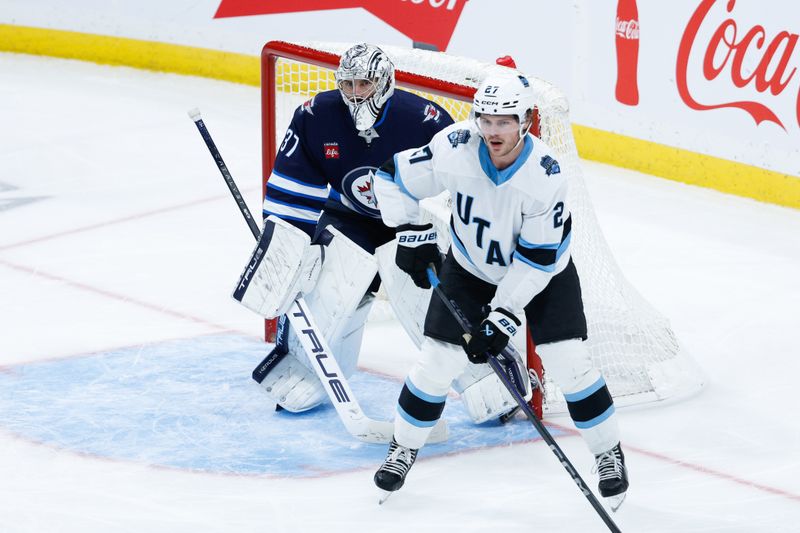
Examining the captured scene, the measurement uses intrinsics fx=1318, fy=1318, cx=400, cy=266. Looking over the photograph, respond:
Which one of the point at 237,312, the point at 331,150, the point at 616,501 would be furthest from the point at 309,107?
the point at 616,501

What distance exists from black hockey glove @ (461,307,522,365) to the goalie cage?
66 cm

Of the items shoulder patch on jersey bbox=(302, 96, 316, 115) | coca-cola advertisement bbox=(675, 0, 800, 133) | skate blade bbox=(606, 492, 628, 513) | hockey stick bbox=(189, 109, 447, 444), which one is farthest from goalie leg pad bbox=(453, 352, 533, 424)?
coca-cola advertisement bbox=(675, 0, 800, 133)

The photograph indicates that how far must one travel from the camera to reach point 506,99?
2883mm

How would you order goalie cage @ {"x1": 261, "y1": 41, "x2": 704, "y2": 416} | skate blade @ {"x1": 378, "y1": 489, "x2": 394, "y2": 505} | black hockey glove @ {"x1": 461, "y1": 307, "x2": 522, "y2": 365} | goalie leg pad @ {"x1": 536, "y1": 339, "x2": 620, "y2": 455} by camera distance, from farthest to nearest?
1. goalie cage @ {"x1": 261, "y1": 41, "x2": 704, "y2": 416}
2. skate blade @ {"x1": 378, "y1": 489, "x2": 394, "y2": 505}
3. goalie leg pad @ {"x1": 536, "y1": 339, "x2": 620, "y2": 455}
4. black hockey glove @ {"x1": 461, "y1": 307, "x2": 522, "y2": 365}

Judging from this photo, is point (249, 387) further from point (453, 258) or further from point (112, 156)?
point (112, 156)

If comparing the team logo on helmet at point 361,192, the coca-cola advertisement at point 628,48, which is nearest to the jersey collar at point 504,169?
the team logo on helmet at point 361,192

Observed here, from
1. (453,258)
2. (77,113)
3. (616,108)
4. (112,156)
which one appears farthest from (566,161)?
(77,113)

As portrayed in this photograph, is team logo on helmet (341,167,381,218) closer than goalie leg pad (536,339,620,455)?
No

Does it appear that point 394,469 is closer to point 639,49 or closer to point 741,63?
point 741,63

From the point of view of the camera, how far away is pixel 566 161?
3801 mm

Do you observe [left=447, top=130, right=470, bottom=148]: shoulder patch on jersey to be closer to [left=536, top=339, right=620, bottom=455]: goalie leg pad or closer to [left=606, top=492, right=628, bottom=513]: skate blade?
[left=536, top=339, right=620, bottom=455]: goalie leg pad

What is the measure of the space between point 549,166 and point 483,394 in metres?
0.88

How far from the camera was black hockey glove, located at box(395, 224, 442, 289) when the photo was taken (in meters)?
3.19

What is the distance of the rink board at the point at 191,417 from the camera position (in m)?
3.45
